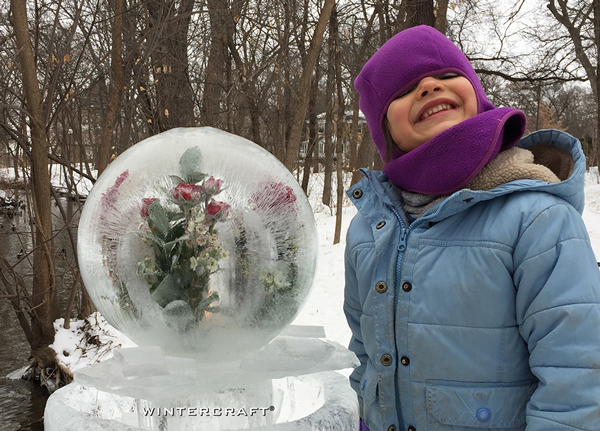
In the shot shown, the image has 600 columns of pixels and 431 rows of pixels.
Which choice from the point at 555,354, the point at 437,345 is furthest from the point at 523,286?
the point at 437,345

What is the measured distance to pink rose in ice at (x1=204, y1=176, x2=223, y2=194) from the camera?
4.17ft

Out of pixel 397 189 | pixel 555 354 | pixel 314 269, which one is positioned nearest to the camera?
pixel 555 354

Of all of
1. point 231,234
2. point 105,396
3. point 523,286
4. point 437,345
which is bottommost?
point 105,396

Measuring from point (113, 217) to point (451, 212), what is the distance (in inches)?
34.3

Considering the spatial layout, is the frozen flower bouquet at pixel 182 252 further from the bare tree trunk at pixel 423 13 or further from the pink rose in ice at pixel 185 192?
the bare tree trunk at pixel 423 13

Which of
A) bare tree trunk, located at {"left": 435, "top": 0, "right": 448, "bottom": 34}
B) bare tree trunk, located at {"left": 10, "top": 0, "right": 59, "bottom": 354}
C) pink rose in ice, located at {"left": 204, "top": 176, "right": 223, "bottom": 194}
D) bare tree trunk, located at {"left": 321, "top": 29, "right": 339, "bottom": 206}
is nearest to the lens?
pink rose in ice, located at {"left": 204, "top": 176, "right": 223, "bottom": 194}

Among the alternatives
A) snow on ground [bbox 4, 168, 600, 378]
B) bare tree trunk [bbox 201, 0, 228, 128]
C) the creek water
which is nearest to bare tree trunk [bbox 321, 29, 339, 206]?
bare tree trunk [bbox 201, 0, 228, 128]

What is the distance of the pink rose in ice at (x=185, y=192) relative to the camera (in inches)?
49.3

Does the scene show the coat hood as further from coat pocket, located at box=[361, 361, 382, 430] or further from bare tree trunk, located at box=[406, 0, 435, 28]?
bare tree trunk, located at box=[406, 0, 435, 28]

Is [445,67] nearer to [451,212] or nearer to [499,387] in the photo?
[451,212]

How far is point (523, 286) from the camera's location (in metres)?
1.24

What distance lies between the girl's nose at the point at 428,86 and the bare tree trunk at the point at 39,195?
163 inches

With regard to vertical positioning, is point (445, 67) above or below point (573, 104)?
below

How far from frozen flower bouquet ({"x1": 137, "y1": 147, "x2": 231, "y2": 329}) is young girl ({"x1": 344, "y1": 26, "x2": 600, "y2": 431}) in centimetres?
49
